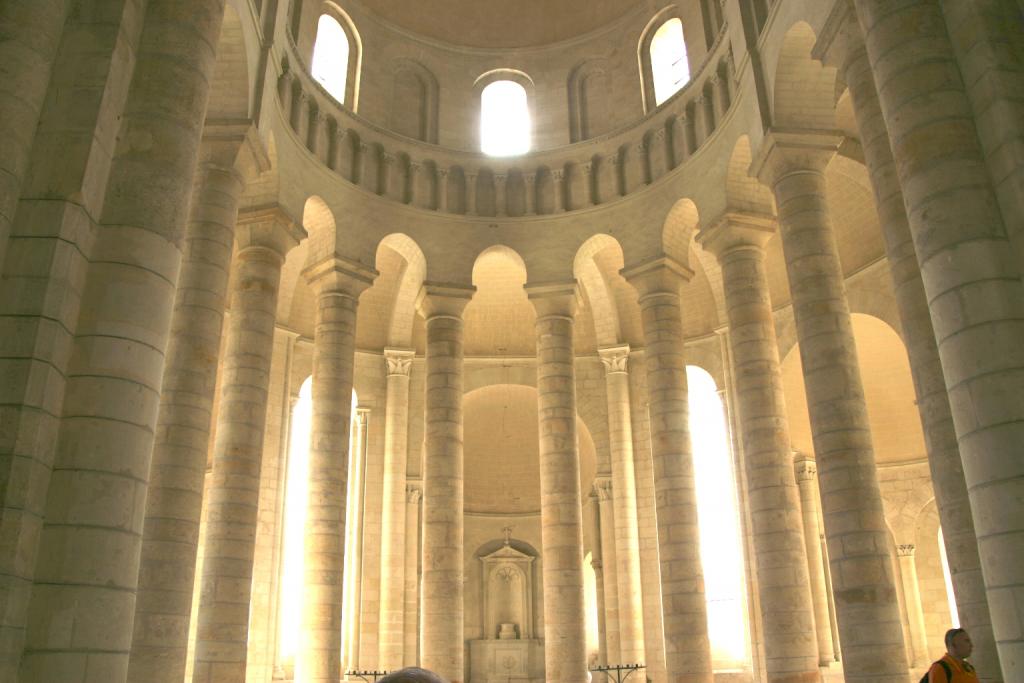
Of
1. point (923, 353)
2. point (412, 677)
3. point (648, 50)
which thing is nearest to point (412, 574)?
point (648, 50)

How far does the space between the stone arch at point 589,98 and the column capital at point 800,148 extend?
25.7ft

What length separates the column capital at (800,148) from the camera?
1510cm

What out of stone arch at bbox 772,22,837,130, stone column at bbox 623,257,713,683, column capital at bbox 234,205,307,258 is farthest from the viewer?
stone column at bbox 623,257,713,683

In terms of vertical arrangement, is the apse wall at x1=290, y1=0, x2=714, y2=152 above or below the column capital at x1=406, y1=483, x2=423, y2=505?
above

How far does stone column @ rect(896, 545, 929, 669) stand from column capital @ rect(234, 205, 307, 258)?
2011 centimetres

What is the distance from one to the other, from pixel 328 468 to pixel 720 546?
1232 centimetres

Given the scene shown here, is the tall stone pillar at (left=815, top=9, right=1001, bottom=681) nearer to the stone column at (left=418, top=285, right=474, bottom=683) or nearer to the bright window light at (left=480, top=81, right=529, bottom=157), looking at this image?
the stone column at (left=418, top=285, right=474, bottom=683)

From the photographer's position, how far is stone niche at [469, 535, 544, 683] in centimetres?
2686

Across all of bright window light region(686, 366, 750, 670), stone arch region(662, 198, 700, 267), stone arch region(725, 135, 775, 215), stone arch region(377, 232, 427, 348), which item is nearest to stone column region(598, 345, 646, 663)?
bright window light region(686, 366, 750, 670)

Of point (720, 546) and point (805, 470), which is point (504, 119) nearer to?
point (805, 470)

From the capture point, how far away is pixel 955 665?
720 centimetres

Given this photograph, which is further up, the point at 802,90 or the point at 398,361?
the point at 802,90

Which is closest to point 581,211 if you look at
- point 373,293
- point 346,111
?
point 346,111

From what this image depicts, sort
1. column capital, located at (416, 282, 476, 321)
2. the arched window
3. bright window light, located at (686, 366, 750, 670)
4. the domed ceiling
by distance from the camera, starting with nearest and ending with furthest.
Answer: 1. column capital, located at (416, 282, 476, 321)
2. the domed ceiling
3. the arched window
4. bright window light, located at (686, 366, 750, 670)
